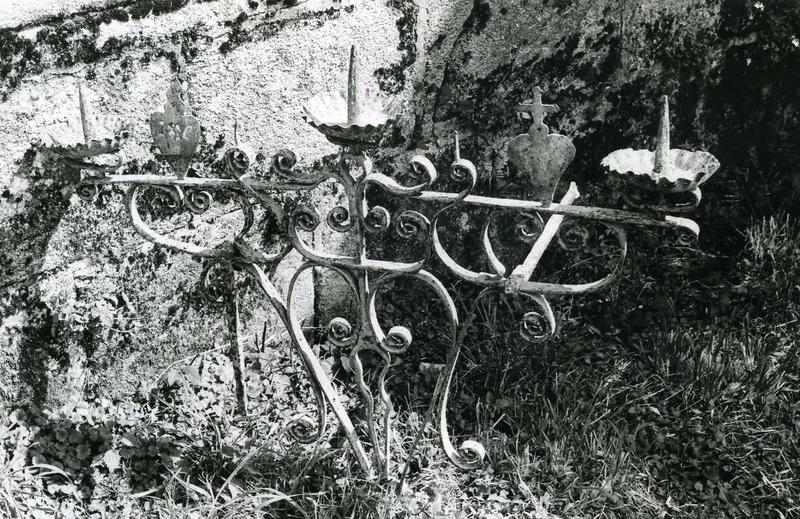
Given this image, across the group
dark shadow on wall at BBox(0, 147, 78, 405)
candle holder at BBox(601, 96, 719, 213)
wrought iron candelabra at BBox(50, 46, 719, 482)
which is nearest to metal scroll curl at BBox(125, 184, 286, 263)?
wrought iron candelabra at BBox(50, 46, 719, 482)

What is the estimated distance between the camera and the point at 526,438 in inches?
113

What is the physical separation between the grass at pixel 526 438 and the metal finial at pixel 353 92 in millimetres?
1162

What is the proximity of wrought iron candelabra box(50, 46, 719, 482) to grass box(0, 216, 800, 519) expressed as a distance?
0.19 m

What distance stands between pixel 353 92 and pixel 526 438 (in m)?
1.46

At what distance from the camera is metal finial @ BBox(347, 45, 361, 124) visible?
1905 mm

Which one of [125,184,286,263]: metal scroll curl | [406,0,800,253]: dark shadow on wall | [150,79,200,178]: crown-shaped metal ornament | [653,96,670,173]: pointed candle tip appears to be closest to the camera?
[653,96,670,173]: pointed candle tip

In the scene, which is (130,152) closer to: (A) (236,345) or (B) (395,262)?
(A) (236,345)

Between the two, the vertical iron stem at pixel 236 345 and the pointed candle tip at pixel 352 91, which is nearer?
the pointed candle tip at pixel 352 91

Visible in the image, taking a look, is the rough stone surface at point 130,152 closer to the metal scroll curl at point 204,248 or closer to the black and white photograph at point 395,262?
the black and white photograph at point 395,262

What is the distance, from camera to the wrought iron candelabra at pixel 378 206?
197 centimetres

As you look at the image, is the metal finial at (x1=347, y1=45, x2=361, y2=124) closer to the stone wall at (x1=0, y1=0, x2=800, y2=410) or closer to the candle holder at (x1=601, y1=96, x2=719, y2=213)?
the candle holder at (x1=601, y1=96, x2=719, y2=213)

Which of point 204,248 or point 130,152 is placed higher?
point 130,152

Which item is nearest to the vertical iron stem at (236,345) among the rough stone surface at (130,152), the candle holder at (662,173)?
the rough stone surface at (130,152)

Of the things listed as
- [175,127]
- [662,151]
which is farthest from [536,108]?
[175,127]
